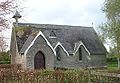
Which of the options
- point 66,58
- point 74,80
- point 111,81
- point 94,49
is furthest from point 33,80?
point 94,49

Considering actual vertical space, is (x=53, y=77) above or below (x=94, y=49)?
below

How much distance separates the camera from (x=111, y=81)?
17938 mm

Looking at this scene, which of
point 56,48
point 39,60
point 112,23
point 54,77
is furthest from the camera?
point 56,48

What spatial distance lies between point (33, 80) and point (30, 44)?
28095mm

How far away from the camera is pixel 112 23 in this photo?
42594 mm

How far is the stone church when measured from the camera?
146 feet

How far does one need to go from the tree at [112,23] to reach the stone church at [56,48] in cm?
821

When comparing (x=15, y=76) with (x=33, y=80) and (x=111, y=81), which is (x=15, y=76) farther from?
(x=111, y=81)

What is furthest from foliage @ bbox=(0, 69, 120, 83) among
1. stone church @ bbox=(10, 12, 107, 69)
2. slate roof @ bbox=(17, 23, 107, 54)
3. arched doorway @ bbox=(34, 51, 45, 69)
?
slate roof @ bbox=(17, 23, 107, 54)

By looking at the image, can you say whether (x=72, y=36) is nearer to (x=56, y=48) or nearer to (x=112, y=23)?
(x=56, y=48)

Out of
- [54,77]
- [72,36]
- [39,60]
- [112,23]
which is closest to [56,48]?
[39,60]

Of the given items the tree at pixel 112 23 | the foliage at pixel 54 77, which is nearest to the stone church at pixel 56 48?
the tree at pixel 112 23

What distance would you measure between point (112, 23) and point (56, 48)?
35.3 ft

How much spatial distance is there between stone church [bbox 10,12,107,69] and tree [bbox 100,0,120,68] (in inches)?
323
